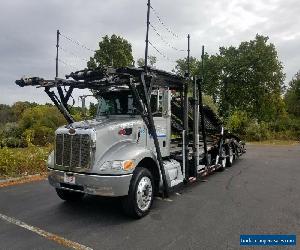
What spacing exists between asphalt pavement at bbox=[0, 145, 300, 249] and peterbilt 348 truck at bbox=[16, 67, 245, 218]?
1.34 feet

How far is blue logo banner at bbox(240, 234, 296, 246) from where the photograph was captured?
5.29m

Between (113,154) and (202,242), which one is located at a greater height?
(113,154)

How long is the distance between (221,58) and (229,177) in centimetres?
3208

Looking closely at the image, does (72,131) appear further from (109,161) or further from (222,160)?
(222,160)

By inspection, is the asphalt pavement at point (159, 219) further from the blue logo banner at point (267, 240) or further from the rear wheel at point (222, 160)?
the rear wheel at point (222, 160)

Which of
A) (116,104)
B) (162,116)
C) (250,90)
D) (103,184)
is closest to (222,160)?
(162,116)

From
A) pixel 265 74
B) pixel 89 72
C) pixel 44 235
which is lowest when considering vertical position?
pixel 44 235

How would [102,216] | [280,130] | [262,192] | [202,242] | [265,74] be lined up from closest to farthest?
[202,242]
[102,216]
[262,192]
[280,130]
[265,74]

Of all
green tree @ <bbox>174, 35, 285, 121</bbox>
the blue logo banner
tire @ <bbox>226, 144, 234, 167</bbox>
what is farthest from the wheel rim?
green tree @ <bbox>174, 35, 285, 121</bbox>

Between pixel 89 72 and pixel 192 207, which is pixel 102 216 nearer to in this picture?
pixel 192 207

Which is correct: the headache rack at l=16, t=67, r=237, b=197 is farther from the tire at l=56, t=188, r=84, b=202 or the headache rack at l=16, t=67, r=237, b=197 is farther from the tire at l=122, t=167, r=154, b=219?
the tire at l=56, t=188, r=84, b=202

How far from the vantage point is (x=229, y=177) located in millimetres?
10859

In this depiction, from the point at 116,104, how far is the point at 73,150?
1908 mm

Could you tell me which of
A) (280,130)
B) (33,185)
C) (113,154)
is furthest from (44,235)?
(280,130)
